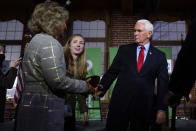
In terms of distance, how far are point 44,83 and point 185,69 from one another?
879 millimetres

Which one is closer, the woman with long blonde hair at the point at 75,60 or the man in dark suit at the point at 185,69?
the man in dark suit at the point at 185,69

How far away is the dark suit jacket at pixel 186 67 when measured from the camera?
1.09 meters

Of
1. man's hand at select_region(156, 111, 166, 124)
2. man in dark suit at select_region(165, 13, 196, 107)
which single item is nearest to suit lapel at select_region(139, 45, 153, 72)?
man's hand at select_region(156, 111, 166, 124)

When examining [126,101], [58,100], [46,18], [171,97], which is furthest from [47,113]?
[126,101]

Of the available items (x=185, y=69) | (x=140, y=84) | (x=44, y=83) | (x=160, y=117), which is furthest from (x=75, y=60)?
(x=185, y=69)

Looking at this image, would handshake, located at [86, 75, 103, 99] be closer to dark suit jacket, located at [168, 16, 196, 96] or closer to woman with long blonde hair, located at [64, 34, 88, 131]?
woman with long blonde hair, located at [64, 34, 88, 131]

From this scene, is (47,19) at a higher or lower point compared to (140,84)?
higher

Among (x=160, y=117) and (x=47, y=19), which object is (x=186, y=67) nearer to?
(x=47, y=19)

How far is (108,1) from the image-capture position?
771cm

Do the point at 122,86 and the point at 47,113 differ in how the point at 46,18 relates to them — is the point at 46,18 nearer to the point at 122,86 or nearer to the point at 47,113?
the point at 47,113

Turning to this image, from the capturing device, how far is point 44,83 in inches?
59.4

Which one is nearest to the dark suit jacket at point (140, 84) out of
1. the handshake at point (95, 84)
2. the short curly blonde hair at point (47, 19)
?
the handshake at point (95, 84)

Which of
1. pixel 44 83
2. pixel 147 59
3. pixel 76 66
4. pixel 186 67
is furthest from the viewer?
pixel 76 66

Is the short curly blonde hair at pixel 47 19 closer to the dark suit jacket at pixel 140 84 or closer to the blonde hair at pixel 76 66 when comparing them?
the dark suit jacket at pixel 140 84
